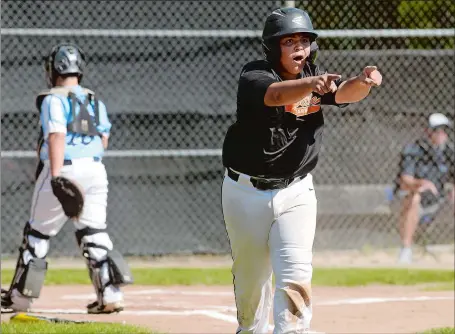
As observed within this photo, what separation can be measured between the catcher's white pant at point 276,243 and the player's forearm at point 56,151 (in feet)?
7.52

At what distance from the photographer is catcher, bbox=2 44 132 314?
7605mm

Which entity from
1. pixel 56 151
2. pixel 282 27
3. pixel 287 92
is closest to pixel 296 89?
pixel 287 92

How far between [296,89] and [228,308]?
3.86 m

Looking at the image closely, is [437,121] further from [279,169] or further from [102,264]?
[279,169]

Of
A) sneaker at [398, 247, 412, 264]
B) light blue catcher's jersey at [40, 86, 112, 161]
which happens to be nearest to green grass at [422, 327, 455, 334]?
light blue catcher's jersey at [40, 86, 112, 161]

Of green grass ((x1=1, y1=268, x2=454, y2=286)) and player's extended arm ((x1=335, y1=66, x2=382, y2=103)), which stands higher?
player's extended arm ((x1=335, y1=66, x2=382, y2=103))

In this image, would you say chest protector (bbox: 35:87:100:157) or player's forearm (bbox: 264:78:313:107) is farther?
chest protector (bbox: 35:87:100:157)

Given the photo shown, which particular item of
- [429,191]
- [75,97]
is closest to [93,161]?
[75,97]

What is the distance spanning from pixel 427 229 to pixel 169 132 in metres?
3.13

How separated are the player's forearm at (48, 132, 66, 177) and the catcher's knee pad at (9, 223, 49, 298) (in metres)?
0.61

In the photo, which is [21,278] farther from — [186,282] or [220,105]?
[220,105]

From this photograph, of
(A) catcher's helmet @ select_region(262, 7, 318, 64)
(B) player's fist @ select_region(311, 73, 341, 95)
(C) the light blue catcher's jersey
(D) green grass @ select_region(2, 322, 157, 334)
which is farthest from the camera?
(C) the light blue catcher's jersey

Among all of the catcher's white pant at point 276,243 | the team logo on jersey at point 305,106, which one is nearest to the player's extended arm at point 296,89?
the team logo on jersey at point 305,106

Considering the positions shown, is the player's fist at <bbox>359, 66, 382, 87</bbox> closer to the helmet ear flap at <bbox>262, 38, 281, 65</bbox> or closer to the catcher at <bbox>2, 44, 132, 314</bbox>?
the helmet ear flap at <bbox>262, 38, 281, 65</bbox>
